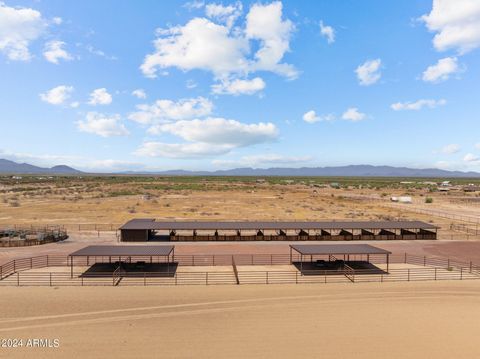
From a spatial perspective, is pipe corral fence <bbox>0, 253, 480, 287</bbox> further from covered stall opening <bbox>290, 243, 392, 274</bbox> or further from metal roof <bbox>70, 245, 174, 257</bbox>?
metal roof <bbox>70, 245, 174, 257</bbox>

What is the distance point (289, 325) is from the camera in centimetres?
1669

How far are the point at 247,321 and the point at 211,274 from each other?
886 cm

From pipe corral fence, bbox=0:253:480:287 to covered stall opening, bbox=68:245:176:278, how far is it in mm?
324

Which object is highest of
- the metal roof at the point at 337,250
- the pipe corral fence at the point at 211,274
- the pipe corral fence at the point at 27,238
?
the metal roof at the point at 337,250

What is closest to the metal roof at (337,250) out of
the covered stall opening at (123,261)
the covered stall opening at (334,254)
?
the covered stall opening at (334,254)

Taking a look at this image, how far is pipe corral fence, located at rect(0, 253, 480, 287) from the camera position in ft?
77.0

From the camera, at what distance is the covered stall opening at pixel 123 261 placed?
83.6 ft

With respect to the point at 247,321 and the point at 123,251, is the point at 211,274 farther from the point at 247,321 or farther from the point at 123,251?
the point at 247,321

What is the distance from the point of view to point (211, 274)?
25641 millimetres

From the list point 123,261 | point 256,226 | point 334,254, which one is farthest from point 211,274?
point 256,226

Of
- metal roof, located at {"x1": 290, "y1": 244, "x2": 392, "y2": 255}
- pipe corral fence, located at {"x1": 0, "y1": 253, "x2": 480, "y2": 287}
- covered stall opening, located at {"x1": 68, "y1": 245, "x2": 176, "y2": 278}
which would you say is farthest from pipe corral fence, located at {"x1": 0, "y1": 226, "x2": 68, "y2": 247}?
metal roof, located at {"x1": 290, "y1": 244, "x2": 392, "y2": 255}

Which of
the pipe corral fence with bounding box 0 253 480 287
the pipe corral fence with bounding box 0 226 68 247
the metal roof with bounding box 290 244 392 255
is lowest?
the pipe corral fence with bounding box 0 253 480 287

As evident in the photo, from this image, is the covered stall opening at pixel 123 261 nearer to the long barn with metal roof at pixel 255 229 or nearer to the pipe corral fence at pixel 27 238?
the long barn with metal roof at pixel 255 229

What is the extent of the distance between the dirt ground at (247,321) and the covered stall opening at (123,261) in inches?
159
